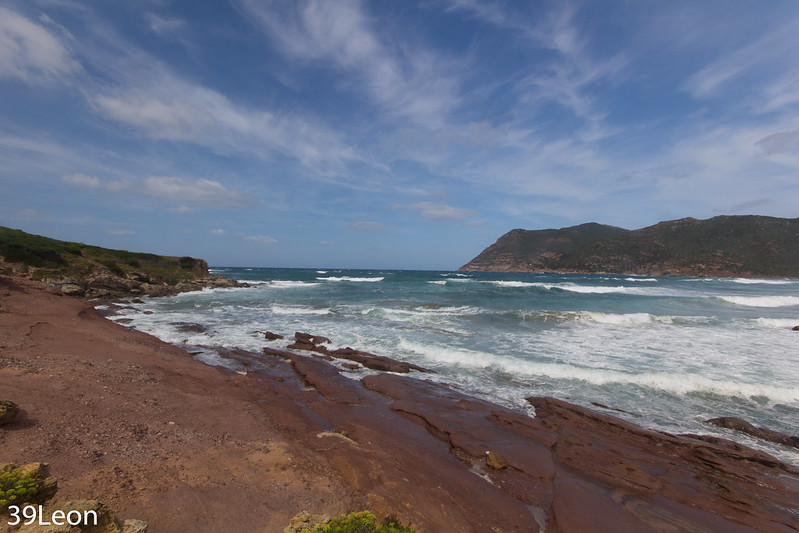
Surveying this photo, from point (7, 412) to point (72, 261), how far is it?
38.2 metres

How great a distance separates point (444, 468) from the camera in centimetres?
566

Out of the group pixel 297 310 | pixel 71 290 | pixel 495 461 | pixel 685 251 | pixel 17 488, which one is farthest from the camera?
pixel 685 251

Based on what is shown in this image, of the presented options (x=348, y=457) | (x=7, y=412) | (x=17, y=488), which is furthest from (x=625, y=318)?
(x=7, y=412)

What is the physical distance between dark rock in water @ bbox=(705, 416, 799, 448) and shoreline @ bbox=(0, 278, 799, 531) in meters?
1.31

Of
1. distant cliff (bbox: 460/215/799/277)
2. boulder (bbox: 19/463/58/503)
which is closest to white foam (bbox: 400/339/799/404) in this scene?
boulder (bbox: 19/463/58/503)

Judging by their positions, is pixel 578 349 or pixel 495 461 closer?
pixel 495 461

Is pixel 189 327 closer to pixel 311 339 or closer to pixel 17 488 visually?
pixel 311 339

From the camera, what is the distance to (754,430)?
7594 mm

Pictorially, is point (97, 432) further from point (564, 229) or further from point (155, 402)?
point (564, 229)

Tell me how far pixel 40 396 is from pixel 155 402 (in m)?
1.61

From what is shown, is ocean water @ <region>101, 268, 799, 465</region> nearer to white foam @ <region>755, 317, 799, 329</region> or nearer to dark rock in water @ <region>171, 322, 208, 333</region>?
white foam @ <region>755, 317, 799, 329</region>

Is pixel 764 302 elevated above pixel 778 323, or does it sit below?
above

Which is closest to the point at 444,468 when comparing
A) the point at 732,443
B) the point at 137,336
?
the point at 732,443

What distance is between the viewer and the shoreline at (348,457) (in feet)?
13.1
